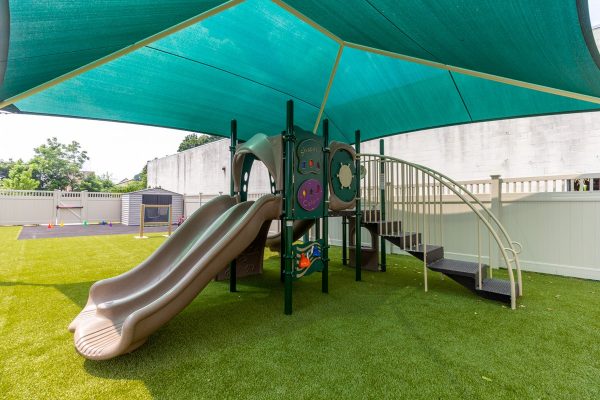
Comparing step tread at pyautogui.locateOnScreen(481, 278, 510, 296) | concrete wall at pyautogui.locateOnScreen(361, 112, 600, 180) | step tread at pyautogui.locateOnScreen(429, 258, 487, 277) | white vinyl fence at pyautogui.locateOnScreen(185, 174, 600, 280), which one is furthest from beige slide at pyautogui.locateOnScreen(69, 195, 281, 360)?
concrete wall at pyautogui.locateOnScreen(361, 112, 600, 180)

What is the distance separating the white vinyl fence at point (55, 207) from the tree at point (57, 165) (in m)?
21.2

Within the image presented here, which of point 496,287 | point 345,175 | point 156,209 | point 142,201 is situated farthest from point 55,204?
point 496,287

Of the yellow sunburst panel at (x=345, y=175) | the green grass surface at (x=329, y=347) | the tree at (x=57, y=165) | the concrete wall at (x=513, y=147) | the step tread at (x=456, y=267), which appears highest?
the tree at (x=57, y=165)

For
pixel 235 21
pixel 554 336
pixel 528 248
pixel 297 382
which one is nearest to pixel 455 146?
pixel 528 248

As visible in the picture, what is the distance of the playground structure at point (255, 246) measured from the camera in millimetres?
2625

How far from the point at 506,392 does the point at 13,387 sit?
3507 mm

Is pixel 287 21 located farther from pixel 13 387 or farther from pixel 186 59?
pixel 13 387

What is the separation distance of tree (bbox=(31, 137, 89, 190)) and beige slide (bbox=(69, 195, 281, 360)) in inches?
1529

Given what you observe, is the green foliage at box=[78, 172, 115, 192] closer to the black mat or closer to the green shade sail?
the black mat

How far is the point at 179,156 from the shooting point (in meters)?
22.2

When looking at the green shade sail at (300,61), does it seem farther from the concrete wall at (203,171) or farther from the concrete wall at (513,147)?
the concrete wall at (203,171)

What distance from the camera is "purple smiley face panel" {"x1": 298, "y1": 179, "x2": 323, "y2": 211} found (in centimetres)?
392

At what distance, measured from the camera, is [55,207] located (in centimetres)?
1625

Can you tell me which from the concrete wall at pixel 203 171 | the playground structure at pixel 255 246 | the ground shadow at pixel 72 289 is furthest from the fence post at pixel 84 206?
the playground structure at pixel 255 246
